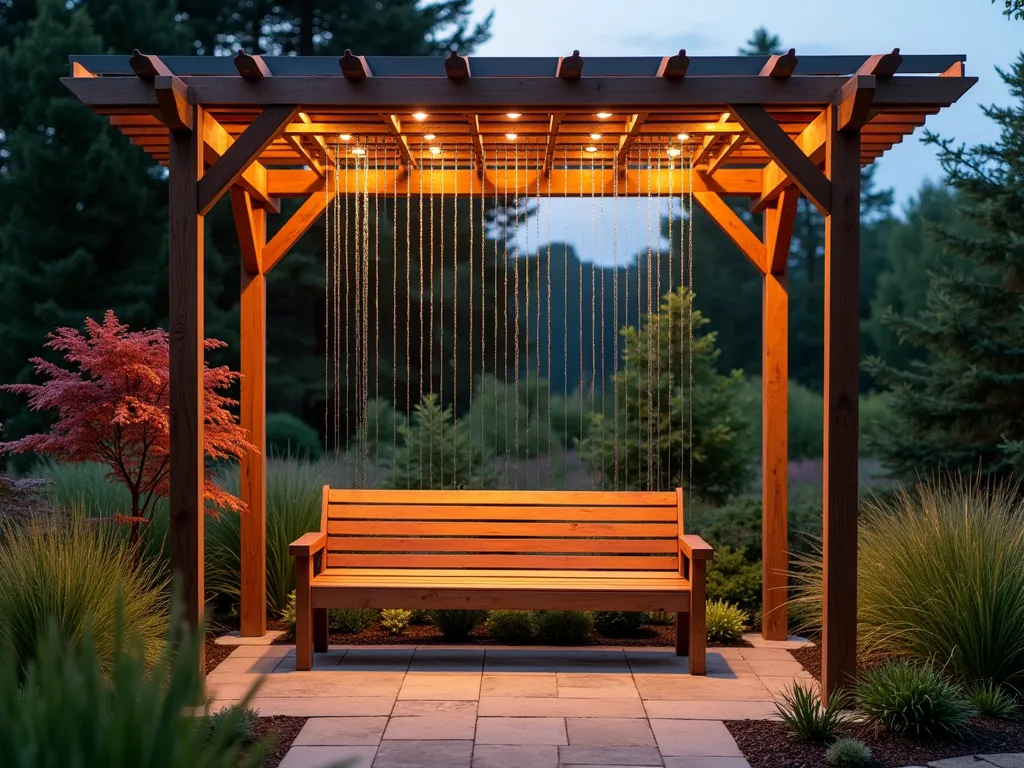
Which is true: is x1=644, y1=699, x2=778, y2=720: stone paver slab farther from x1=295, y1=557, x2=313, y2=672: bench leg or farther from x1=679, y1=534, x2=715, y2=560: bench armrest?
x1=295, y1=557, x2=313, y2=672: bench leg

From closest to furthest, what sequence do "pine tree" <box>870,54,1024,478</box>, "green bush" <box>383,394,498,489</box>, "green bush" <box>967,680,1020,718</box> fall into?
"green bush" <box>967,680,1020,718</box>, "pine tree" <box>870,54,1024,478</box>, "green bush" <box>383,394,498,489</box>

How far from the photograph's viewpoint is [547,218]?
18.6 feet

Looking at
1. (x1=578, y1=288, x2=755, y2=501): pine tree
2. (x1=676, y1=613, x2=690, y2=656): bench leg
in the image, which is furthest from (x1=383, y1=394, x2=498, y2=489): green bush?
(x1=676, y1=613, x2=690, y2=656): bench leg

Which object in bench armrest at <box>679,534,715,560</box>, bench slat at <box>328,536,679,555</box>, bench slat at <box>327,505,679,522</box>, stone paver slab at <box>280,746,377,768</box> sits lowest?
stone paver slab at <box>280,746,377,768</box>

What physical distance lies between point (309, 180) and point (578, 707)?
3278 millimetres

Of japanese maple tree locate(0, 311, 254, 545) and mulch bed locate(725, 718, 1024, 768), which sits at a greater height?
japanese maple tree locate(0, 311, 254, 545)

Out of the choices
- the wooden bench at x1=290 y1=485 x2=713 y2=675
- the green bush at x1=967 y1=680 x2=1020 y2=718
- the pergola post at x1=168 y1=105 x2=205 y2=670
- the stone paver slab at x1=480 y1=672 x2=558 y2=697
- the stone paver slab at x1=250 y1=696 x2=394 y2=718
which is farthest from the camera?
the wooden bench at x1=290 y1=485 x2=713 y2=675

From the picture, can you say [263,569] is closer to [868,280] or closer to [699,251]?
[699,251]

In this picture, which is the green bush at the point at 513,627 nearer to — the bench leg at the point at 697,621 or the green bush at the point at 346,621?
the green bush at the point at 346,621

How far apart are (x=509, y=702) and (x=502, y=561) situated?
1.15 m

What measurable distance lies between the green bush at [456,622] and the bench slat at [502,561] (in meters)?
0.36

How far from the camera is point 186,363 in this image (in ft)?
15.0

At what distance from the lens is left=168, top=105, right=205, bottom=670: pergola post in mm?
4559

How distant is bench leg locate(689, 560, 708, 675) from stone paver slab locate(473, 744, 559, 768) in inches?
52.1
